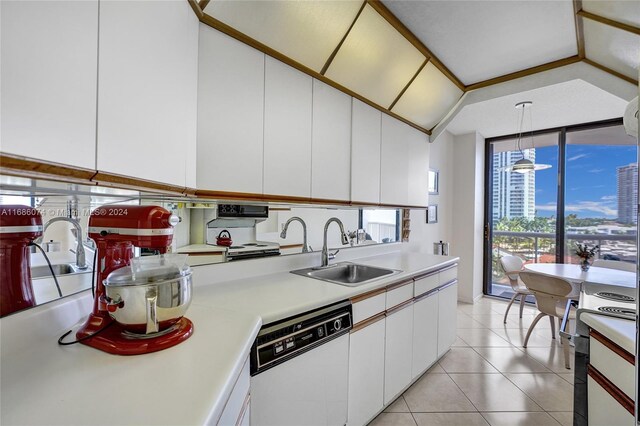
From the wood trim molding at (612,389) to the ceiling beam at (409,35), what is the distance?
229 centimetres

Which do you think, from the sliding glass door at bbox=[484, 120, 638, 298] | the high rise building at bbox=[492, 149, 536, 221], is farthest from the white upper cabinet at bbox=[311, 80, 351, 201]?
the sliding glass door at bbox=[484, 120, 638, 298]

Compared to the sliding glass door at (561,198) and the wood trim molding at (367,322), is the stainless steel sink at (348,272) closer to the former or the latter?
the wood trim molding at (367,322)

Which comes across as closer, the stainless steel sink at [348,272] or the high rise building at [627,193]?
the stainless steel sink at [348,272]

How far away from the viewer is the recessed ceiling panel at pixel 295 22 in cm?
144

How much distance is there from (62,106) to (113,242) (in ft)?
1.55

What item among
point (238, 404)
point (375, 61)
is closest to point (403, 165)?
point (375, 61)

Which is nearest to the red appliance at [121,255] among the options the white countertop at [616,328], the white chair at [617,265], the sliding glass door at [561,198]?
the white countertop at [616,328]

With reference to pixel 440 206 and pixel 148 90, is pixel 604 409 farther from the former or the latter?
pixel 440 206

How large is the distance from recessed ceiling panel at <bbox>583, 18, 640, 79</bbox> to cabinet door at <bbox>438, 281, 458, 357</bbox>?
2.22m

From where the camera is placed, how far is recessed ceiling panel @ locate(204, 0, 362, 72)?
4.73ft

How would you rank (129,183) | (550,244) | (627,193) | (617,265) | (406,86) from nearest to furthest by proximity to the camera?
(129,183) → (406,86) → (617,265) → (627,193) → (550,244)

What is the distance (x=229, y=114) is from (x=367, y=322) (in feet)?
4.69

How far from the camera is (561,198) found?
408 cm

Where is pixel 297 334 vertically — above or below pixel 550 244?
below
